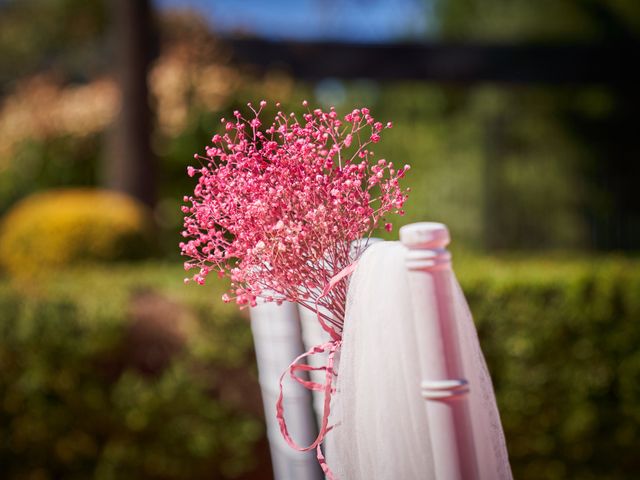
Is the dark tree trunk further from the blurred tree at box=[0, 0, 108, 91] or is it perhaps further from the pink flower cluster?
the pink flower cluster

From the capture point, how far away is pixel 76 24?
45.4 feet

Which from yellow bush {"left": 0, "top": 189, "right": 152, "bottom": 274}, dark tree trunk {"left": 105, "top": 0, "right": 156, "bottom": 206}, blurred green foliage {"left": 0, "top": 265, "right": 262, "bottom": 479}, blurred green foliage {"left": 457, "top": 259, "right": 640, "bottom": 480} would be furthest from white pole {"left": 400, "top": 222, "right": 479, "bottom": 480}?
dark tree trunk {"left": 105, "top": 0, "right": 156, "bottom": 206}

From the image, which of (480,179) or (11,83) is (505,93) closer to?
(480,179)

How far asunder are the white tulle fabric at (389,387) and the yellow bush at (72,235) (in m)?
5.76

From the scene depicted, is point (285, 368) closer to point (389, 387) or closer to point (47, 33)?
point (389, 387)

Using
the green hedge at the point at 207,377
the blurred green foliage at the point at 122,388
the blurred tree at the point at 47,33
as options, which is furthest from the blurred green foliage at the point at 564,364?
the blurred tree at the point at 47,33

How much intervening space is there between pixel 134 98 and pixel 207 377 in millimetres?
4978

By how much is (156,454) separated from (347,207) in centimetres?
306

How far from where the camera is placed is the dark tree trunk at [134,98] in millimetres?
8297

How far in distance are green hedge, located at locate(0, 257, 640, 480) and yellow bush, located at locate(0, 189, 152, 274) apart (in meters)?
2.39

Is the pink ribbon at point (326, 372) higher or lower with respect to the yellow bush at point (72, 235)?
lower

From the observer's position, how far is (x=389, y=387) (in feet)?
3.61

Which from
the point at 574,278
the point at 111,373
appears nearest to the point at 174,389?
the point at 111,373

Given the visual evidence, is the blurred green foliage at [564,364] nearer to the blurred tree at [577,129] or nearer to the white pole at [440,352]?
the white pole at [440,352]
